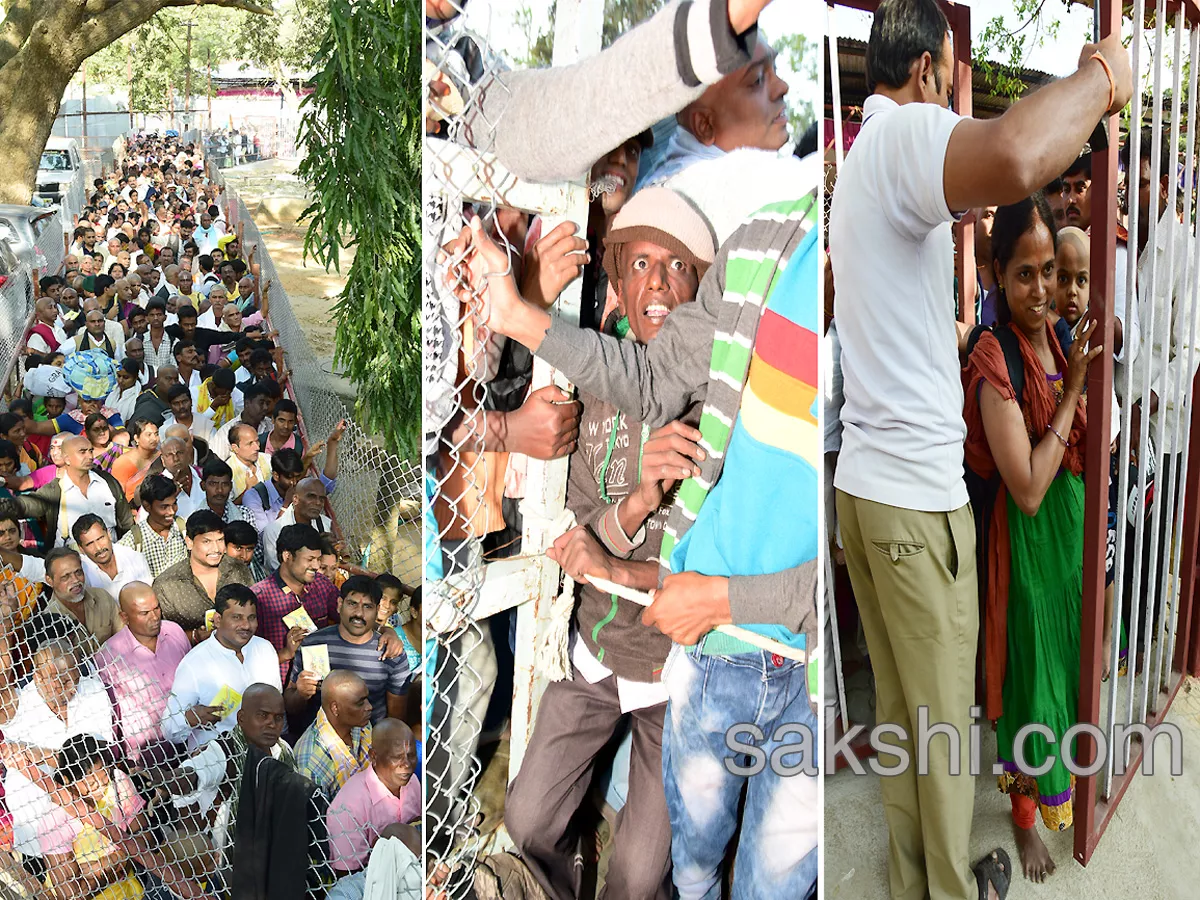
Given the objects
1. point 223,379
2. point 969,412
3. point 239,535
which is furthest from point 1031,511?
point 223,379

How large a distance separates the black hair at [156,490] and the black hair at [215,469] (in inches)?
6.7

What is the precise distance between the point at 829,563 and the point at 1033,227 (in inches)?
33.9

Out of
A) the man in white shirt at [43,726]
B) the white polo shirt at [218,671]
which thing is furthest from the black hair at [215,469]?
the man in white shirt at [43,726]

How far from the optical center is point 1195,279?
9.04 feet

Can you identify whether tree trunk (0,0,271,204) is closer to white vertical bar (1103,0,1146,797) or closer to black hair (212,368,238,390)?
black hair (212,368,238,390)

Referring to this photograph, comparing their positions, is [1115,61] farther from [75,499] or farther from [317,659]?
[75,499]

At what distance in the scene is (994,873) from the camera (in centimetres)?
234

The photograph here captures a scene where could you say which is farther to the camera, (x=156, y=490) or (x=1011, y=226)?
(x=156, y=490)

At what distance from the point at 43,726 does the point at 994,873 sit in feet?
9.89

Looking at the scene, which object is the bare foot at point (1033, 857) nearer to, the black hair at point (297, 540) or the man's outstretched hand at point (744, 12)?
the man's outstretched hand at point (744, 12)

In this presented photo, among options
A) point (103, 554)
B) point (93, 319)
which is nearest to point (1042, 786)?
point (103, 554)

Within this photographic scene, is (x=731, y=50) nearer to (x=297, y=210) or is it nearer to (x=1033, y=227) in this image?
(x=1033, y=227)

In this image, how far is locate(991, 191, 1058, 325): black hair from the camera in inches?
84.0

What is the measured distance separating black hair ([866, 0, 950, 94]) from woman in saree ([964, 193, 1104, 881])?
41cm
